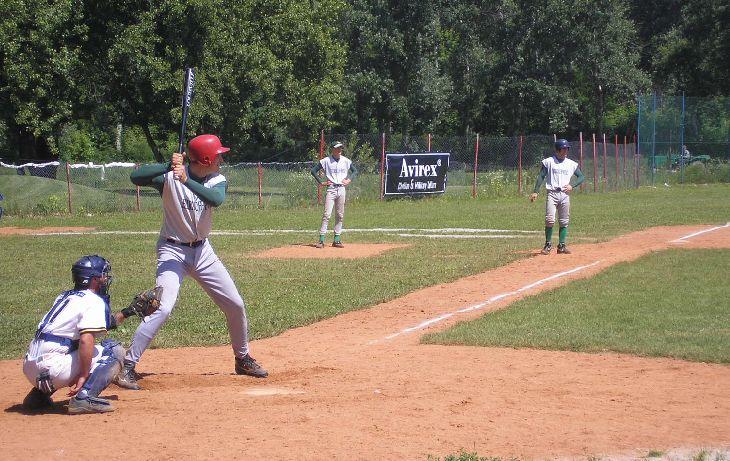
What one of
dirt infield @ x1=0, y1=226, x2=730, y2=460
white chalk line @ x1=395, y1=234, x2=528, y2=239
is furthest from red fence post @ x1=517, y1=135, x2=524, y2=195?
dirt infield @ x1=0, y1=226, x2=730, y2=460

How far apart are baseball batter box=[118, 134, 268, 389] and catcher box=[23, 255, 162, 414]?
72cm

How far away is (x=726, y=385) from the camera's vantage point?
26.3ft

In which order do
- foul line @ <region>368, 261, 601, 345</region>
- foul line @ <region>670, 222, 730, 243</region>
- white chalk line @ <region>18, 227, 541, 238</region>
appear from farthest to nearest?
white chalk line @ <region>18, 227, 541, 238</region> → foul line @ <region>670, 222, 730, 243</region> → foul line @ <region>368, 261, 601, 345</region>

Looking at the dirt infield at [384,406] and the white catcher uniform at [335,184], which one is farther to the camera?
the white catcher uniform at [335,184]

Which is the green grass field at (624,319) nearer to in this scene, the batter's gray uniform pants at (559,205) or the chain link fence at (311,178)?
the batter's gray uniform pants at (559,205)

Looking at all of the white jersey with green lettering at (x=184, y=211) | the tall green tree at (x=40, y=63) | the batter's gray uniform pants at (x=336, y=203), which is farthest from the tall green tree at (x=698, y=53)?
the white jersey with green lettering at (x=184, y=211)

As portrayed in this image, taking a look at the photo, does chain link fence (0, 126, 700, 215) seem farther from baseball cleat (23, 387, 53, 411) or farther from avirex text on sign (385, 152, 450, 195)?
baseball cleat (23, 387, 53, 411)

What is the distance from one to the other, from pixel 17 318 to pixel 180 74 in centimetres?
2586

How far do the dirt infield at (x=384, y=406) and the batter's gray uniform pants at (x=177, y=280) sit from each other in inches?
18.3

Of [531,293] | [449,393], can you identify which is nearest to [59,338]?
[449,393]

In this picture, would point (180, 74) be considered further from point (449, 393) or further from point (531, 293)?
point (449, 393)

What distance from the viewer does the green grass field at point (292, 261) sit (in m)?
12.0

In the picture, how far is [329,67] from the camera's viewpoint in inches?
1907

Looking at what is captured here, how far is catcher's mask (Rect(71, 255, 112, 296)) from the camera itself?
23.0 ft
